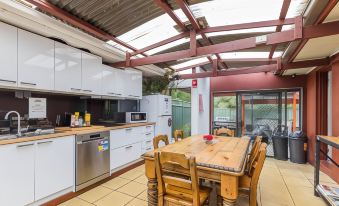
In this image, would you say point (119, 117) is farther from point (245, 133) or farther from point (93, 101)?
point (245, 133)

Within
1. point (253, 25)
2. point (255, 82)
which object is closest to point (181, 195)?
point (253, 25)

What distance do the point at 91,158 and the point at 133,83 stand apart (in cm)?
199

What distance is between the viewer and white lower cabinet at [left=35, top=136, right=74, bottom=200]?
208cm

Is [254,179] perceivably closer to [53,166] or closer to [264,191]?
[264,191]

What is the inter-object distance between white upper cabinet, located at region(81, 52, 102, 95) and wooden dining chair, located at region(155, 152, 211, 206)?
208 centimetres

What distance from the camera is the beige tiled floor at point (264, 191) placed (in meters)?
2.34

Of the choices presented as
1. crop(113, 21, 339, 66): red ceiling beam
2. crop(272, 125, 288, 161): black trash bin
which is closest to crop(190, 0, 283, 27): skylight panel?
crop(113, 21, 339, 66): red ceiling beam

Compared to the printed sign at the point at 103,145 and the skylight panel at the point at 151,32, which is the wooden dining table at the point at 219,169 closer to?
the printed sign at the point at 103,145

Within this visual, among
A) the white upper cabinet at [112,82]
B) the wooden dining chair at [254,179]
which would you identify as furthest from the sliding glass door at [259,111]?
the wooden dining chair at [254,179]

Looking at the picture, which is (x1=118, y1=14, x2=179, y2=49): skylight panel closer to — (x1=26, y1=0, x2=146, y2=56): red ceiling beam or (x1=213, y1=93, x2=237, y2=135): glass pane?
(x1=26, y1=0, x2=146, y2=56): red ceiling beam

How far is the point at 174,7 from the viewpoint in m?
2.23

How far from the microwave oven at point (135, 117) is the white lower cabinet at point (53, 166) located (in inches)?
58.0

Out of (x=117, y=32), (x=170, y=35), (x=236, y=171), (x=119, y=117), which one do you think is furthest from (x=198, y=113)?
(x=236, y=171)

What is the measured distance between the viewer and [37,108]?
263cm
